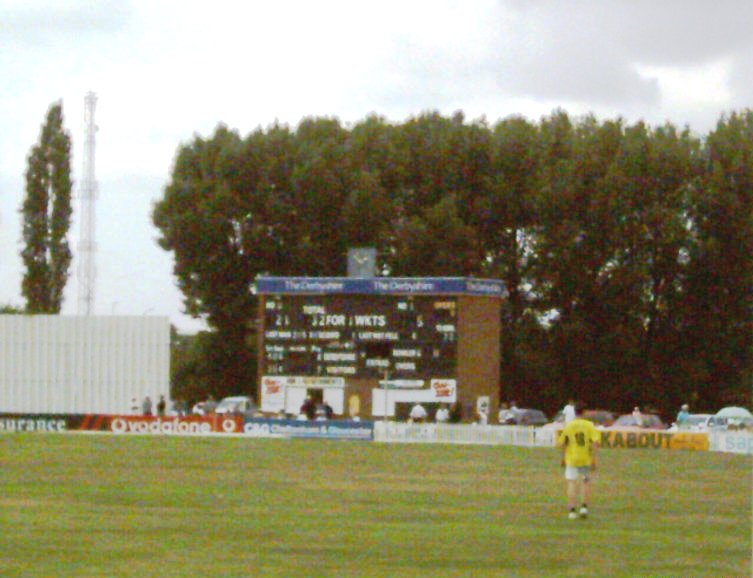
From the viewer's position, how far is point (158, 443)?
166 feet

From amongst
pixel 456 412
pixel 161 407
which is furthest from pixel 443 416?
pixel 161 407

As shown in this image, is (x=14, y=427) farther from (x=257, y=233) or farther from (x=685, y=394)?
(x=685, y=394)

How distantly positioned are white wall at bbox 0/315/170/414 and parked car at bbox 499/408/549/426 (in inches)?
541

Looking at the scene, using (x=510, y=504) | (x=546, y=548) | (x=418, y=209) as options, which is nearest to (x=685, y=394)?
(x=418, y=209)

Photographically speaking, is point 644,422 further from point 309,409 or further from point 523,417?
point 309,409

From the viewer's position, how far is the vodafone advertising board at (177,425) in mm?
58281

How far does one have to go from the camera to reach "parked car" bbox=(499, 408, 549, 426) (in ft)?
216

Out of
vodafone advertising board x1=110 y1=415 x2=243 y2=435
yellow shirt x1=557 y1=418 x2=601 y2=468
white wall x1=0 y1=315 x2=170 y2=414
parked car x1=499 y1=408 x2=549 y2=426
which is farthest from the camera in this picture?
white wall x1=0 y1=315 x2=170 y2=414

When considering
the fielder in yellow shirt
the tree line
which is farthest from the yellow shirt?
the tree line

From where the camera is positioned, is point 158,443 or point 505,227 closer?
point 158,443

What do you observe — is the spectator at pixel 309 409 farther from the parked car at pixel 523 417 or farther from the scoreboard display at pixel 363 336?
the parked car at pixel 523 417

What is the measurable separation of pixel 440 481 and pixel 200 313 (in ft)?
146

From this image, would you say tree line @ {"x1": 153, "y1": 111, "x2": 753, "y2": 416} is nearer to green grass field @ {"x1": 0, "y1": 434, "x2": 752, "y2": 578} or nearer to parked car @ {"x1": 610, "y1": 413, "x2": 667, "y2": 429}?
parked car @ {"x1": 610, "y1": 413, "x2": 667, "y2": 429}

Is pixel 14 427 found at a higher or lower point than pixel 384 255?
lower
